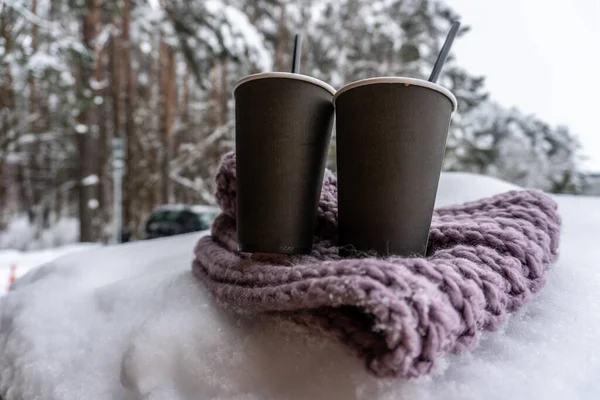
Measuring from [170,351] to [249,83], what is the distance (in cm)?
35

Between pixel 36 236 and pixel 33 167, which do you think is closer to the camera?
pixel 36 236

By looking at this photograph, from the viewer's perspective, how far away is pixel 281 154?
0.51 metres

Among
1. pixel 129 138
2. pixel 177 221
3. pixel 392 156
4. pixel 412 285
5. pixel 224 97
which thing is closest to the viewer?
pixel 412 285

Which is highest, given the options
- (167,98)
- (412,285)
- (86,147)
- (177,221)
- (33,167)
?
(167,98)

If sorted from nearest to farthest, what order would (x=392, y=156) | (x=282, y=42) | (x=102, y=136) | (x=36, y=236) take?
(x=392, y=156) → (x=282, y=42) → (x=102, y=136) → (x=36, y=236)

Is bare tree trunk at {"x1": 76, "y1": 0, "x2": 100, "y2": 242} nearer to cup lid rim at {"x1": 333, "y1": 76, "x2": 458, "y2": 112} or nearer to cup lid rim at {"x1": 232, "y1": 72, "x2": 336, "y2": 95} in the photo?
cup lid rim at {"x1": 232, "y1": 72, "x2": 336, "y2": 95}

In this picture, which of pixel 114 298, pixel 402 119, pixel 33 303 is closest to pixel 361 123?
pixel 402 119

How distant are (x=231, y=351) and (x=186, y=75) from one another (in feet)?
29.6

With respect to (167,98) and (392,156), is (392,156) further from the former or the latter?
(167,98)

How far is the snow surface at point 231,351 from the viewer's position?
398mm

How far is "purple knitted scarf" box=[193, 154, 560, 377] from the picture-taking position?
339 millimetres

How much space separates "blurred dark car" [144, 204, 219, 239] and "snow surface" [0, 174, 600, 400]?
179 inches

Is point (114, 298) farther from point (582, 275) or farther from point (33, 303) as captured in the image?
point (582, 275)

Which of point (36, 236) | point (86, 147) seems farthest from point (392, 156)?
point (36, 236)
